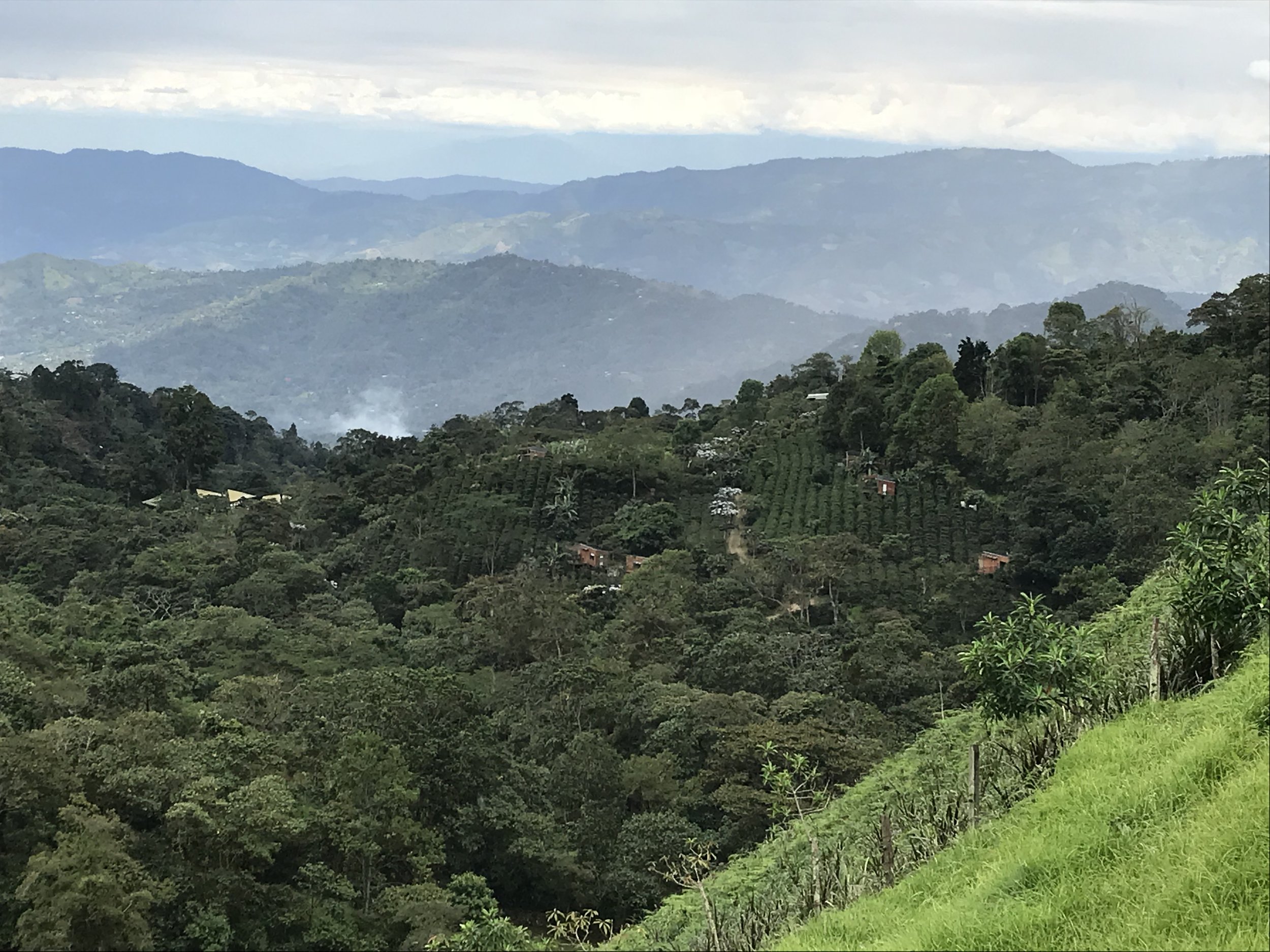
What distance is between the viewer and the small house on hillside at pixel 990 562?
1128 inches

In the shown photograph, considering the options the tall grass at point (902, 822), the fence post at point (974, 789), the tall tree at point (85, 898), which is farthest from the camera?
the tall tree at point (85, 898)

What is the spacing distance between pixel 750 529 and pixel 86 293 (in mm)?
181098

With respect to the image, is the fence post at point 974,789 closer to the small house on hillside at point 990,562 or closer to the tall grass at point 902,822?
the tall grass at point 902,822

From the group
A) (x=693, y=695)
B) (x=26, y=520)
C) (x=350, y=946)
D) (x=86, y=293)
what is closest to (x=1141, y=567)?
(x=693, y=695)

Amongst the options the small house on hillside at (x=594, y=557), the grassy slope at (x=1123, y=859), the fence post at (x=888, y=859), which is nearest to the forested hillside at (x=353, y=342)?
the small house on hillside at (x=594, y=557)

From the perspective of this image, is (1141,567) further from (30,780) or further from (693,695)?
(30,780)

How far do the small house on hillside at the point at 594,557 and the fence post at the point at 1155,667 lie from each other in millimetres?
24035

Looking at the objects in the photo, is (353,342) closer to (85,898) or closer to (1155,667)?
(85,898)

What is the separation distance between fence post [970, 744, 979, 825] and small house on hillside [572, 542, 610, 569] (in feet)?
78.5

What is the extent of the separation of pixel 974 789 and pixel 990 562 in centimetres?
2182

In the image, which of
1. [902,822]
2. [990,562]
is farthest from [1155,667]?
[990,562]

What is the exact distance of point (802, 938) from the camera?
6.71 metres

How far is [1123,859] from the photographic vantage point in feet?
20.8

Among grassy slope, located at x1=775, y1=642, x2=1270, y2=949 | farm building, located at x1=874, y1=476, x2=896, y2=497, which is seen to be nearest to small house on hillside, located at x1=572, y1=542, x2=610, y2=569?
farm building, located at x1=874, y1=476, x2=896, y2=497
